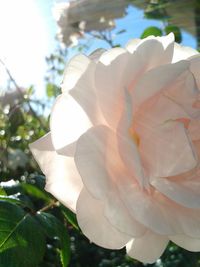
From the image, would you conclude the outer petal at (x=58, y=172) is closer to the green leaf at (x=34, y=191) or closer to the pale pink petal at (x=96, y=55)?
the pale pink petal at (x=96, y=55)

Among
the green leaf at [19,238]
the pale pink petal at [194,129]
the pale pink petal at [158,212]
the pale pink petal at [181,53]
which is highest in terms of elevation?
the pale pink petal at [181,53]

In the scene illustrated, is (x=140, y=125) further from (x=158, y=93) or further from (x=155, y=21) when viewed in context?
(x=155, y=21)

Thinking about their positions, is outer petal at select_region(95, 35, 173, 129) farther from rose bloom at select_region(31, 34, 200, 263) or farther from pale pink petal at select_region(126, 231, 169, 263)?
pale pink petal at select_region(126, 231, 169, 263)

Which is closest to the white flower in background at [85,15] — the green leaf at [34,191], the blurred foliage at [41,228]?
the blurred foliage at [41,228]

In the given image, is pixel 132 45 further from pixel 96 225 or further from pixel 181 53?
pixel 96 225

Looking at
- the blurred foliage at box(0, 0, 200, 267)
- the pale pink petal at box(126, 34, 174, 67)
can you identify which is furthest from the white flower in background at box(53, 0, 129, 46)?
the pale pink petal at box(126, 34, 174, 67)
